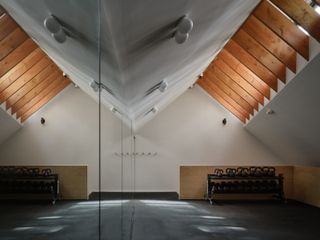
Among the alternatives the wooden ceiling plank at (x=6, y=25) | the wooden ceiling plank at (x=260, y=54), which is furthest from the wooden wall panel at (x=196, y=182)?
the wooden ceiling plank at (x=6, y=25)

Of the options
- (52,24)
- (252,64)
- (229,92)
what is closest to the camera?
(52,24)

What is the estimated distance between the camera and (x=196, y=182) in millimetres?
9297

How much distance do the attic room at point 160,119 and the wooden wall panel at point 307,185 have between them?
48mm

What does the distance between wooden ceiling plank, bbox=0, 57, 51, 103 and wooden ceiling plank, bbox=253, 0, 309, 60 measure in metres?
4.64

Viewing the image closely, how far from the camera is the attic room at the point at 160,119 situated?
95 centimetres

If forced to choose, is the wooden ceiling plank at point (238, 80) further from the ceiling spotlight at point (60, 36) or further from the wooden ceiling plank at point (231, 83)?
the ceiling spotlight at point (60, 36)

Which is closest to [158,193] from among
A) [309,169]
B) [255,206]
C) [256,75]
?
[255,206]

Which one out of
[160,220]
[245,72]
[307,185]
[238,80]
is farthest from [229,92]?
[160,220]

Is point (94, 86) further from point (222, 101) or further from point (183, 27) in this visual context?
point (222, 101)

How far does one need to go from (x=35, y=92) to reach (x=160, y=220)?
18.3ft

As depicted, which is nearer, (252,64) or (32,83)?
(32,83)

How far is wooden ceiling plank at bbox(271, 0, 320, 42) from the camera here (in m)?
4.51

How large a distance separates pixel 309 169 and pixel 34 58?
860cm

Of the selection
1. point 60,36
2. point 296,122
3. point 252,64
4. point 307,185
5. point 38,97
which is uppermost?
point 252,64
